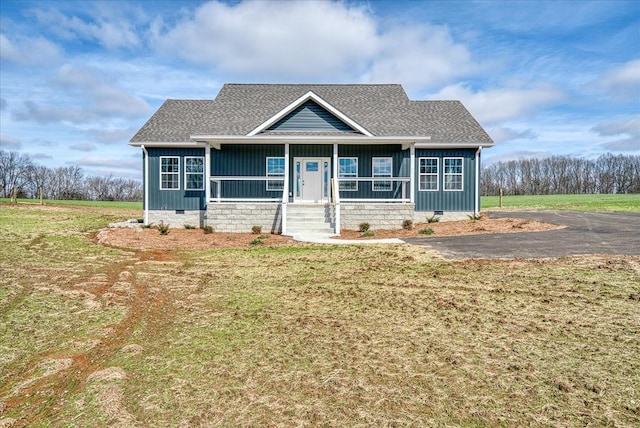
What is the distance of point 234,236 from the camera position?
1511cm

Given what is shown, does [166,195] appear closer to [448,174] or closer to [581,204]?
[448,174]

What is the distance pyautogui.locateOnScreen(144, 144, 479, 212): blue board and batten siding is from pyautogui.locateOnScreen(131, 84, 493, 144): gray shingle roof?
0.80m

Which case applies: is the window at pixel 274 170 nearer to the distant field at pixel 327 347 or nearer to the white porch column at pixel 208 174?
the white porch column at pixel 208 174

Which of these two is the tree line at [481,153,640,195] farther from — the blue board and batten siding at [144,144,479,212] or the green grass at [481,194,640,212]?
the blue board and batten siding at [144,144,479,212]

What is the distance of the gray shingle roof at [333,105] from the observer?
18.7 metres

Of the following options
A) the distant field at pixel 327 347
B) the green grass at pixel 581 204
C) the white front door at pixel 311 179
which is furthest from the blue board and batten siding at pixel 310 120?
the green grass at pixel 581 204

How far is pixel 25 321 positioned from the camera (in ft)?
17.4

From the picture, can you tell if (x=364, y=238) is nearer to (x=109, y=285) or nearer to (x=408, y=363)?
(x=109, y=285)

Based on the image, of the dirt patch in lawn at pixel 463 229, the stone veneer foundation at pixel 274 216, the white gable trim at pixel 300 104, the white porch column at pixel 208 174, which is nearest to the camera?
the dirt patch in lawn at pixel 463 229

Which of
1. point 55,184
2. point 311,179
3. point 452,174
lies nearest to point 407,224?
point 452,174

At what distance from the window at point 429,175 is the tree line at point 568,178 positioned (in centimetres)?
4874

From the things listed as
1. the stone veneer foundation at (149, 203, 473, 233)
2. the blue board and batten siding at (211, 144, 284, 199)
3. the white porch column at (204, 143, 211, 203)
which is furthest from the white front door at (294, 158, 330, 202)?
the white porch column at (204, 143, 211, 203)

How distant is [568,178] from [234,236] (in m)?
65.4

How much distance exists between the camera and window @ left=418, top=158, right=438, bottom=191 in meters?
18.9
